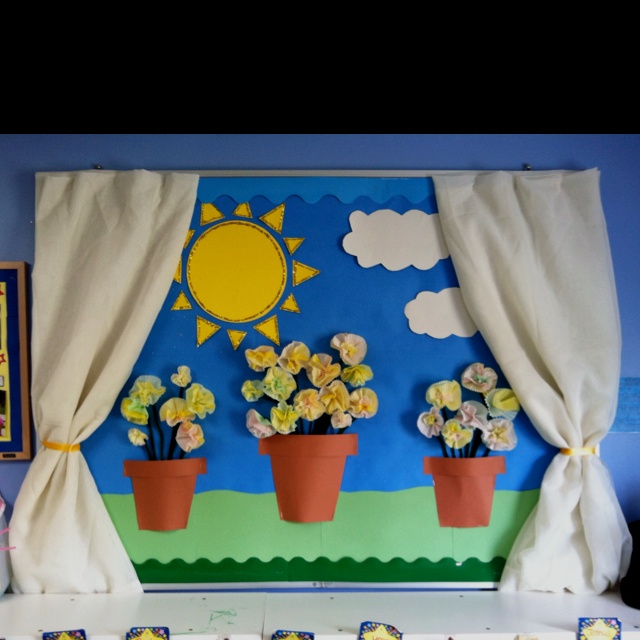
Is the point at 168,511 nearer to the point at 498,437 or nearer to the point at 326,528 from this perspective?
the point at 326,528

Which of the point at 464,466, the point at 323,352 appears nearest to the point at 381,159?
the point at 323,352

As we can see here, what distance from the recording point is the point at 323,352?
215 centimetres

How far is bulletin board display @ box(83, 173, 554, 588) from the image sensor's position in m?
2.12

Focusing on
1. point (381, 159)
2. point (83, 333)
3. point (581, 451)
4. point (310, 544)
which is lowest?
point (310, 544)

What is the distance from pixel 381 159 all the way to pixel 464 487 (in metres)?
1.04

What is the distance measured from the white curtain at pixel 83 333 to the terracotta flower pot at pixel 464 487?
3.11ft

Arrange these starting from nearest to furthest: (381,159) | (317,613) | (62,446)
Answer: (317,613) → (62,446) → (381,159)

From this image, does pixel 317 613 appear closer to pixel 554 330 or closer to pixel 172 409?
pixel 172 409

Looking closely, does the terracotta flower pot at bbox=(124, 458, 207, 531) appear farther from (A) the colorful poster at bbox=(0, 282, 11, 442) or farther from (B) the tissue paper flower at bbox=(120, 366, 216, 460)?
(A) the colorful poster at bbox=(0, 282, 11, 442)

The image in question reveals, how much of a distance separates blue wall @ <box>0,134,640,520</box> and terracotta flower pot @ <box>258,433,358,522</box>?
831 mm

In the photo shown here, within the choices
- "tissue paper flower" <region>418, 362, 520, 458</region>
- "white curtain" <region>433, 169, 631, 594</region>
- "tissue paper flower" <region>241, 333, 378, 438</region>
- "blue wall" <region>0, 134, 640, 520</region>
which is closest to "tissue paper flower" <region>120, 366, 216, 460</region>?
"tissue paper flower" <region>241, 333, 378, 438</region>

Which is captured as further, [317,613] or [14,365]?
[14,365]

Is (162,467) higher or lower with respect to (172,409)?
lower

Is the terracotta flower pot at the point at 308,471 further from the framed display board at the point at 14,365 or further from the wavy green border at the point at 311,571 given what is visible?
the framed display board at the point at 14,365
